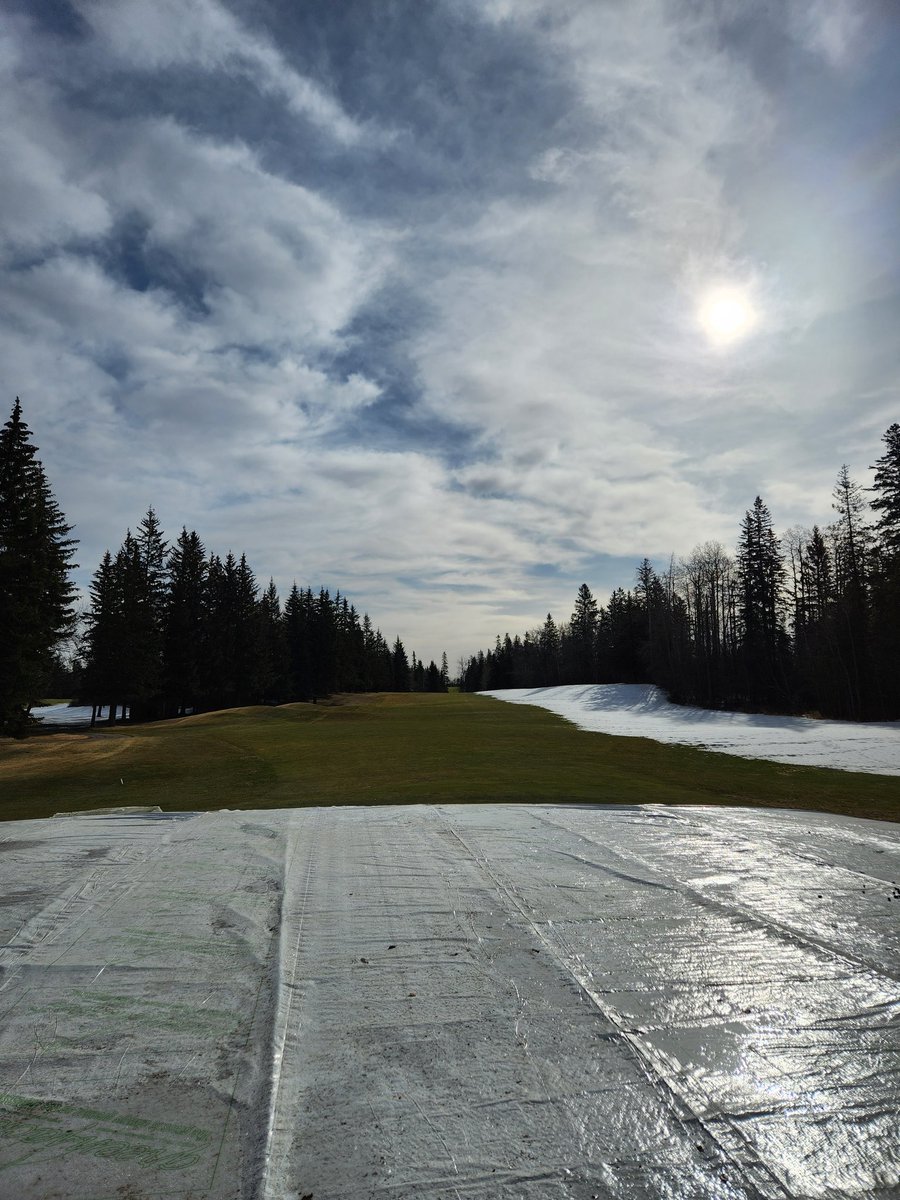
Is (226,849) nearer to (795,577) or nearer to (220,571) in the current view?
(220,571)

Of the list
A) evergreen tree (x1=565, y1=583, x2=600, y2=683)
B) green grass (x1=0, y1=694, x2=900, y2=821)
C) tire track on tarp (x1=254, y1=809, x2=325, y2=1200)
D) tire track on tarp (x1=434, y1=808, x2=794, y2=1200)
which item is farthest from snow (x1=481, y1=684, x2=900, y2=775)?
evergreen tree (x1=565, y1=583, x2=600, y2=683)

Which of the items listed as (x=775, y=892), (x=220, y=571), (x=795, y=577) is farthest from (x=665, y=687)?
(x=775, y=892)

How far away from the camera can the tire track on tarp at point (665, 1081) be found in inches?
74.4

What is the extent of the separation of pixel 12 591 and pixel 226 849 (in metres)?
20.5

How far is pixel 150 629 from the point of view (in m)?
34.4

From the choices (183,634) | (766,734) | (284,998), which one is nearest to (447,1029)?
(284,998)

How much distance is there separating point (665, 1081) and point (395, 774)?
1017cm

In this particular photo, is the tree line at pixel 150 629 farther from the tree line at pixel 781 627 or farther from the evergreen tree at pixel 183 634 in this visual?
the tree line at pixel 781 627

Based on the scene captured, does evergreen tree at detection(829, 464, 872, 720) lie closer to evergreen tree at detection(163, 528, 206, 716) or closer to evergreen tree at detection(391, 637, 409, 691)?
evergreen tree at detection(163, 528, 206, 716)

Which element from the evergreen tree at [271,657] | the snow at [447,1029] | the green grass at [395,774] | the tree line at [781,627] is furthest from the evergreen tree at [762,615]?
the snow at [447,1029]

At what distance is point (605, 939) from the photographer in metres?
3.59

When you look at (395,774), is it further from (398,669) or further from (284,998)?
(398,669)

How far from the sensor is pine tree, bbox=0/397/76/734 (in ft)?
68.1

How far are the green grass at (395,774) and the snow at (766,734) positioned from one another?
1.42 metres
